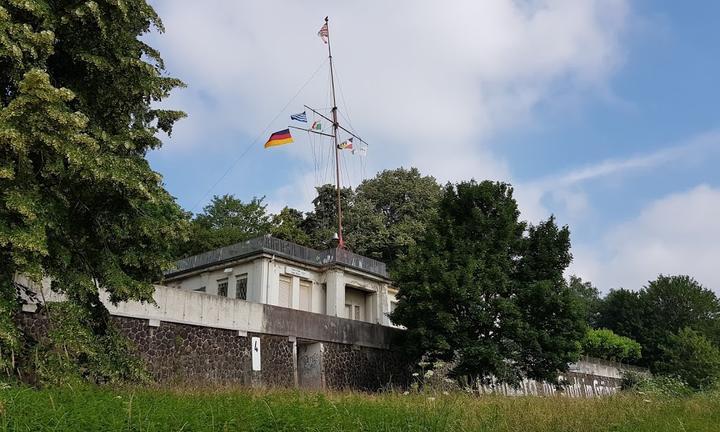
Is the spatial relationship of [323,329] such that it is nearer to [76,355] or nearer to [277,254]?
[277,254]

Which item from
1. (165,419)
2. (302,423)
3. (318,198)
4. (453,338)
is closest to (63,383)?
(165,419)

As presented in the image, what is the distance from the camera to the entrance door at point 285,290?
27.9m

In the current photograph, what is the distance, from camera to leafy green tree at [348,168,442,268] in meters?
41.6

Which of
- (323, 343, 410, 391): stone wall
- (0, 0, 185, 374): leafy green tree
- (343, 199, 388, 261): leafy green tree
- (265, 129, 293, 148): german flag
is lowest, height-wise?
(323, 343, 410, 391): stone wall

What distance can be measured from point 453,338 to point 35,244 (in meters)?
15.6

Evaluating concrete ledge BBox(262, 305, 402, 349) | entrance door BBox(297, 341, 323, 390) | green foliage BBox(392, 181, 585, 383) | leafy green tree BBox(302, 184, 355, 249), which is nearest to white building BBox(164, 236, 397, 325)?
concrete ledge BBox(262, 305, 402, 349)

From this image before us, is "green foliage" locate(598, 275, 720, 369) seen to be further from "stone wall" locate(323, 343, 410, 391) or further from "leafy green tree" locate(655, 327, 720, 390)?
"stone wall" locate(323, 343, 410, 391)

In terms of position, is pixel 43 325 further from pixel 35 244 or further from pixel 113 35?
pixel 113 35

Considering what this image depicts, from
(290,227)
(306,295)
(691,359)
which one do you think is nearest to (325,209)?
(290,227)

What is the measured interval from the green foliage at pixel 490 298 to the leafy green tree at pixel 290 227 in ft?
60.2

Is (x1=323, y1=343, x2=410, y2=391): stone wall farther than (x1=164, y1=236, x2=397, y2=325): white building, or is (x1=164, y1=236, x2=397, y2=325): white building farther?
(x1=164, y1=236, x2=397, y2=325): white building

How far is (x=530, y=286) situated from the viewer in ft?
74.1

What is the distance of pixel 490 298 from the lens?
22.3 m

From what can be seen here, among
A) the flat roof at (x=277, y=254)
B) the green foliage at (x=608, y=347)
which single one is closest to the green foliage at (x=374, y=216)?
the flat roof at (x=277, y=254)
